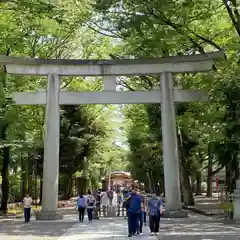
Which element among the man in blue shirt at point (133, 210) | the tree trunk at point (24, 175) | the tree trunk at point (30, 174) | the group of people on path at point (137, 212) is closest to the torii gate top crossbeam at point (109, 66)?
the group of people on path at point (137, 212)

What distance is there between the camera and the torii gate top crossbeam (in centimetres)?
2145

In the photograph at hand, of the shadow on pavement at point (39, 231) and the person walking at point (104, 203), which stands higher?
the person walking at point (104, 203)

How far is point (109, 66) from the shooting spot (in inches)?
853

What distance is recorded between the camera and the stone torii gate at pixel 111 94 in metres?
21.0

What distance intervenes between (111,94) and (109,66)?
1.41 metres

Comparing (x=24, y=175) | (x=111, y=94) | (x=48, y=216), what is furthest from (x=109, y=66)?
(x=24, y=175)

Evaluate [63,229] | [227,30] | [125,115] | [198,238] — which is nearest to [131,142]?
[125,115]

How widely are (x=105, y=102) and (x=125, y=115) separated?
2160cm

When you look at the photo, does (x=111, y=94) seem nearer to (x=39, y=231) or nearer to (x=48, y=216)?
(x=48, y=216)

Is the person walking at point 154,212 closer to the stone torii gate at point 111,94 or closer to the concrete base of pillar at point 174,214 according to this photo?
the concrete base of pillar at point 174,214

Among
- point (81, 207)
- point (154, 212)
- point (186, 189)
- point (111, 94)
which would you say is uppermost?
point (111, 94)

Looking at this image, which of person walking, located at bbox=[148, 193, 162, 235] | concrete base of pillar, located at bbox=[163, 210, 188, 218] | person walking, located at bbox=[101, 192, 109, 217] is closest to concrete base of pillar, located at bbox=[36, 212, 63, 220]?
person walking, located at bbox=[101, 192, 109, 217]

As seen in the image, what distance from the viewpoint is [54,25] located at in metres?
21.9

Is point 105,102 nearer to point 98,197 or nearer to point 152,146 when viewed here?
point 98,197
